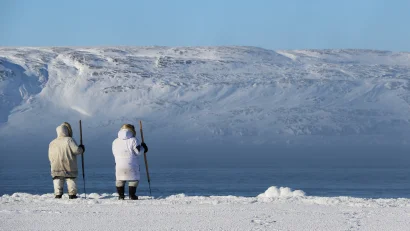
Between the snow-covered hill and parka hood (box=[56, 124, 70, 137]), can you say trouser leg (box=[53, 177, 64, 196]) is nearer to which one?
parka hood (box=[56, 124, 70, 137])

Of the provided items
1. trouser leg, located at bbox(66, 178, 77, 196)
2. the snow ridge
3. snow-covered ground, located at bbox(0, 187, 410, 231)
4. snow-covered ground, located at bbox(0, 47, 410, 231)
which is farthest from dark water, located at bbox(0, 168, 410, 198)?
the snow ridge

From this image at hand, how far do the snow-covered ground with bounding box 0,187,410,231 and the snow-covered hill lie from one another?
7349cm

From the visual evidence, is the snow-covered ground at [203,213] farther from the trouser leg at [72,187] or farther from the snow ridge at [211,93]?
the snow ridge at [211,93]

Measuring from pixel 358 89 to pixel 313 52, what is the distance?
21495 millimetres

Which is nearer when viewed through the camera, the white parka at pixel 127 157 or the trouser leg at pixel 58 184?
the white parka at pixel 127 157

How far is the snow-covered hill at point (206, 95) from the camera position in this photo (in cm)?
9038

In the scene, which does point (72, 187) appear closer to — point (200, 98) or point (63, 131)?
point (63, 131)

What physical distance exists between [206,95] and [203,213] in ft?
292

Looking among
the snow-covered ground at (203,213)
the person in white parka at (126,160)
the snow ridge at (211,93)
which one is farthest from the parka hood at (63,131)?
the snow ridge at (211,93)

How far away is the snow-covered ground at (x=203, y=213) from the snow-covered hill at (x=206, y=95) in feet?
241

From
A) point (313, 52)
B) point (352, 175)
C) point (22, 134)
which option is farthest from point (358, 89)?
point (352, 175)

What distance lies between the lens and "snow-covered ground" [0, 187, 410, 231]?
1077 cm

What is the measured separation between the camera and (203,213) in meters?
11.9

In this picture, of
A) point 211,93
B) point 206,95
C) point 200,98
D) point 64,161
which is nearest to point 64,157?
point 64,161
